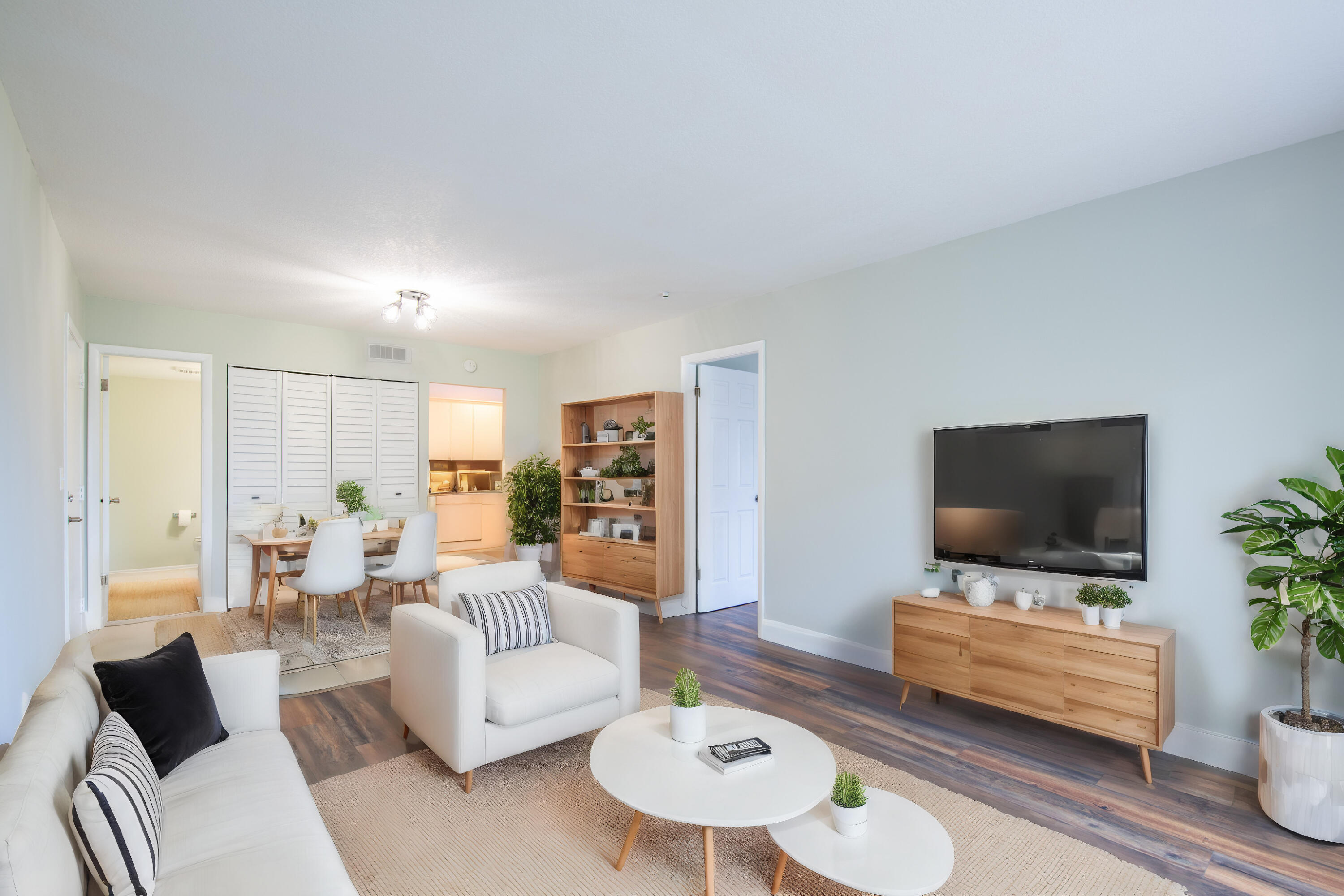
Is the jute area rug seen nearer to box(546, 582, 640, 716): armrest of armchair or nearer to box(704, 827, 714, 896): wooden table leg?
box(704, 827, 714, 896): wooden table leg

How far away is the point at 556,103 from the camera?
2352mm

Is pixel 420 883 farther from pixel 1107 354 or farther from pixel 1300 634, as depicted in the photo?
pixel 1107 354

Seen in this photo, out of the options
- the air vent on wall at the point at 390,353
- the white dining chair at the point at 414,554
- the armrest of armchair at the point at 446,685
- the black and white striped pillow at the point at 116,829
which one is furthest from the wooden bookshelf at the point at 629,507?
the black and white striped pillow at the point at 116,829

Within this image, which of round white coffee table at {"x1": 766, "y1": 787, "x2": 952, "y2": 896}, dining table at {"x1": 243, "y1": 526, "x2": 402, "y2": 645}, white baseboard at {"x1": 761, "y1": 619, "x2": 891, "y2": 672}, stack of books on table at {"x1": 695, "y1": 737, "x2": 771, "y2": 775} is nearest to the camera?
round white coffee table at {"x1": 766, "y1": 787, "x2": 952, "y2": 896}

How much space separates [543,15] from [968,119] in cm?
161

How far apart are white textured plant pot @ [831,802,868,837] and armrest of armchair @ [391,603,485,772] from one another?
143 centimetres

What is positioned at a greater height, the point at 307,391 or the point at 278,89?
the point at 278,89

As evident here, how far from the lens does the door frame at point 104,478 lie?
5.08 meters

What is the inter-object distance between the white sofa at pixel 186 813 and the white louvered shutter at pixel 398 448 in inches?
179

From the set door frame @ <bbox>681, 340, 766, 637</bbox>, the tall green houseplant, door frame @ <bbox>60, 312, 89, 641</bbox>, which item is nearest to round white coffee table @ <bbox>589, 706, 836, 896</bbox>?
door frame @ <bbox>681, 340, 766, 637</bbox>

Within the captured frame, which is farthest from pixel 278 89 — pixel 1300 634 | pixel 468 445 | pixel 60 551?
pixel 468 445

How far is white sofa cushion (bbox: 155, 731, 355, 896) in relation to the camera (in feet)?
4.65

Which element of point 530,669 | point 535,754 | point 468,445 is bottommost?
point 535,754

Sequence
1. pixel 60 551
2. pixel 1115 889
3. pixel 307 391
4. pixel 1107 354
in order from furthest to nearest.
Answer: pixel 307 391 → pixel 60 551 → pixel 1107 354 → pixel 1115 889
